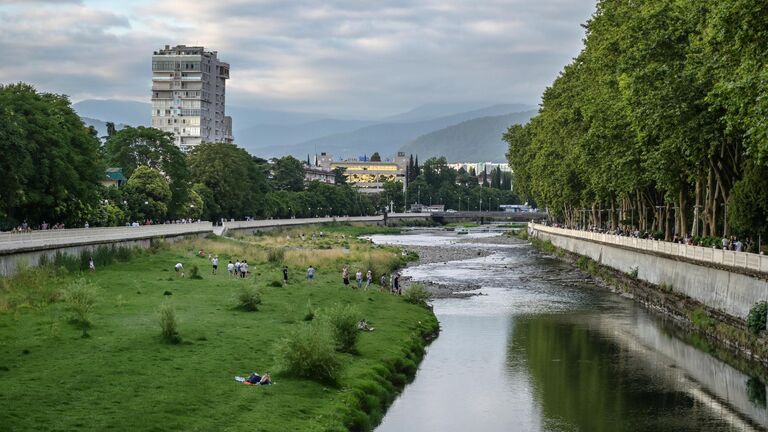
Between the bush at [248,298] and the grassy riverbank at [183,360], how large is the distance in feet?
1.30

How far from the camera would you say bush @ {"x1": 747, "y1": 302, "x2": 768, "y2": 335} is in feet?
145

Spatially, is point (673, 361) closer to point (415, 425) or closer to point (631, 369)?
point (631, 369)

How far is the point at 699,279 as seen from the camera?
58.6 m

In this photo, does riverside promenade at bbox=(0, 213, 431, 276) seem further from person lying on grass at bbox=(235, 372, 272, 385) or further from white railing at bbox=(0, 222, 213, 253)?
person lying on grass at bbox=(235, 372, 272, 385)

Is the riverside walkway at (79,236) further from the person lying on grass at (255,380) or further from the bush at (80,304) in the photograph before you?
the person lying on grass at (255,380)

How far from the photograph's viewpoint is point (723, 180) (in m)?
62.6

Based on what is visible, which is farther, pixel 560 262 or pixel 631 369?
pixel 560 262

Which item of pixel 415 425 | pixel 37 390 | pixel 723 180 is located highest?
pixel 723 180

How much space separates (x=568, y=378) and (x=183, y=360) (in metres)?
17.4

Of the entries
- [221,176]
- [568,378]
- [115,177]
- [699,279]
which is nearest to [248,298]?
[568,378]

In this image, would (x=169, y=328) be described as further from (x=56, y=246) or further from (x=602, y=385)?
(x=56, y=246)

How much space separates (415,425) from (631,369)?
48.7ft

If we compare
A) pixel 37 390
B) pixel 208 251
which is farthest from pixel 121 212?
pixel 37 390

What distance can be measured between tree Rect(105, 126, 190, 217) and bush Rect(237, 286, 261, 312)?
3414 inches
